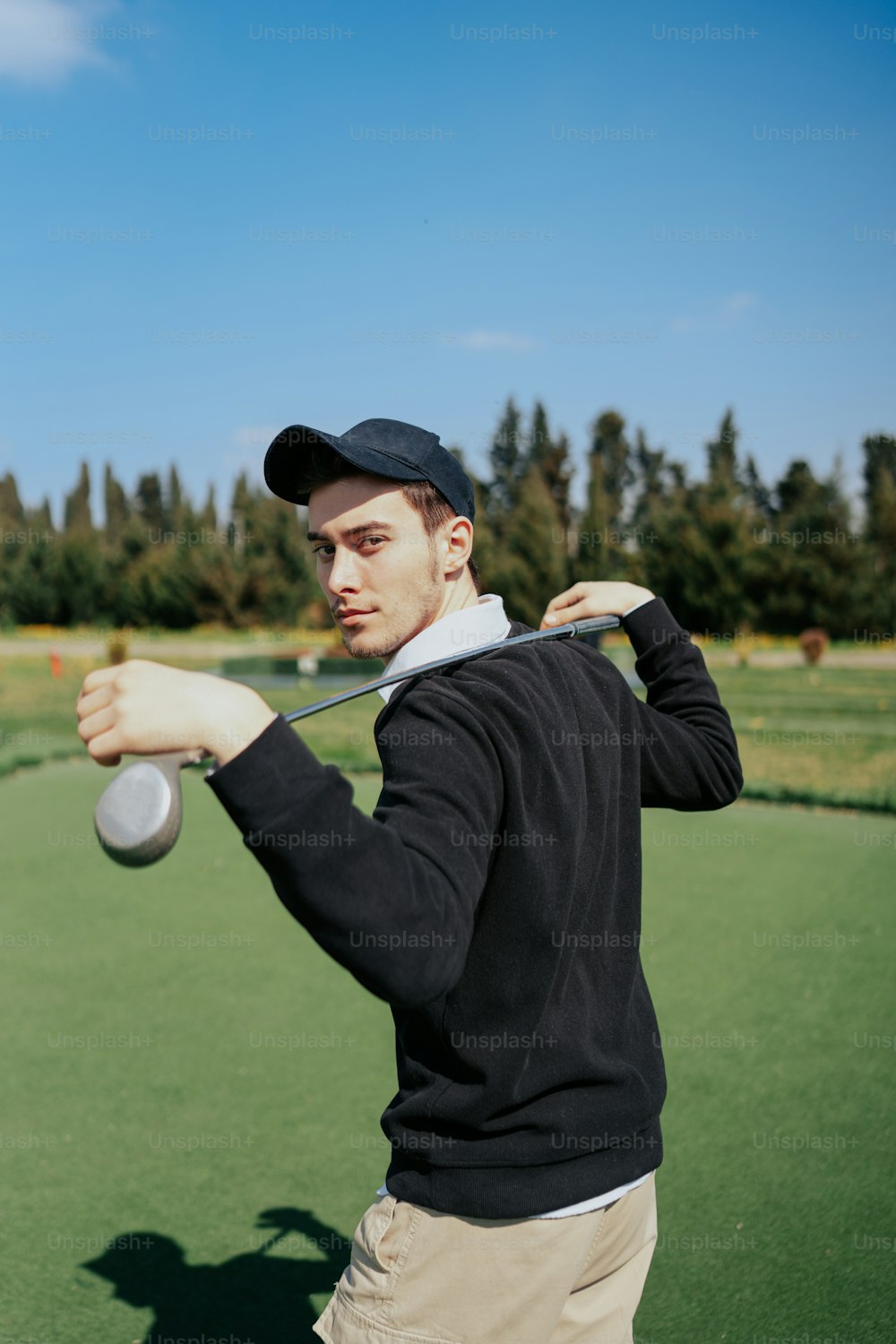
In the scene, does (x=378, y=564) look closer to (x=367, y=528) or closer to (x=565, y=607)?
(x=367, y=528)

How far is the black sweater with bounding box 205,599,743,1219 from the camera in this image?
3.70 feet

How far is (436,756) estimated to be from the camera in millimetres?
1308

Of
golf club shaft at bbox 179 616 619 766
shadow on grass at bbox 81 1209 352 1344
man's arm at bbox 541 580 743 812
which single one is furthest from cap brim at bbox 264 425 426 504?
shadow on grass at bbox 81 1209 352 1344

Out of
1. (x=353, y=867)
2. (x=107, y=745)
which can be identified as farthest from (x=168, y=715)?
(x=353, y=867)

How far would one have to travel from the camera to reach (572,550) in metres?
42.7

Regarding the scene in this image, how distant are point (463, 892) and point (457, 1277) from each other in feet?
2.06

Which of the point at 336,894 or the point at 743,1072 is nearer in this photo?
the point at 336,894

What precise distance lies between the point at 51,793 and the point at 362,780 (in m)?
2.52

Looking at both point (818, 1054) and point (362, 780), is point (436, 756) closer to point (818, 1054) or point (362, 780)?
point (818, 1054)

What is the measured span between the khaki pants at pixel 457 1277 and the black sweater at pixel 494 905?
4cm

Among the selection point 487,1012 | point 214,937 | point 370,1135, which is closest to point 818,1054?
point 370,1135

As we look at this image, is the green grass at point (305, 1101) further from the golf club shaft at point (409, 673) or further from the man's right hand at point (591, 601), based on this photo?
the golf club shaft at point (409, 673)

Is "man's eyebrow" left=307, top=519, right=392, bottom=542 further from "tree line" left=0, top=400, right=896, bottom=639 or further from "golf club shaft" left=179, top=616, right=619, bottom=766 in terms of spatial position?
"tree line" left=0, top=400, right=896, bottom=639

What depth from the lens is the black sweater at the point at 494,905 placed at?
3.70 ft
